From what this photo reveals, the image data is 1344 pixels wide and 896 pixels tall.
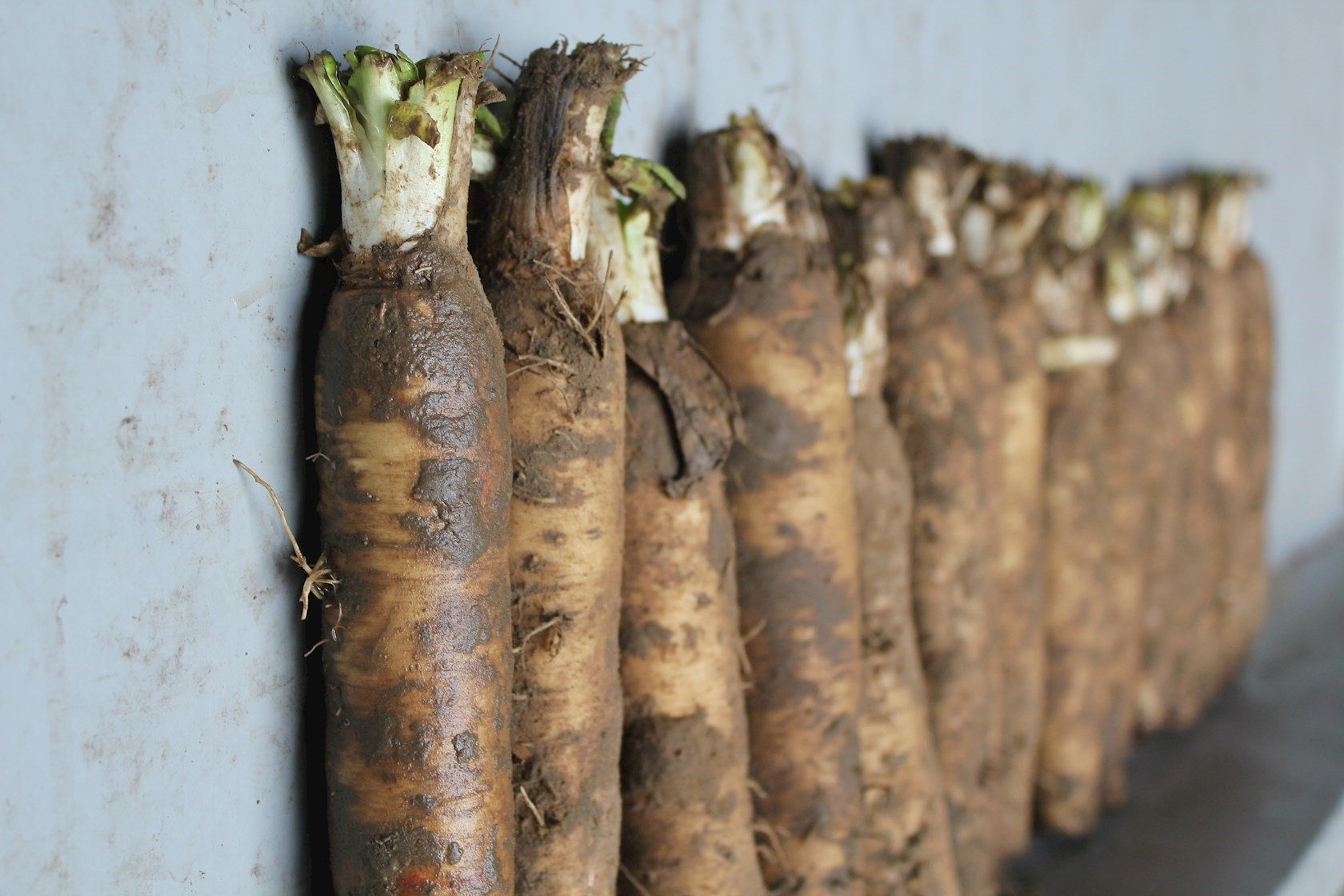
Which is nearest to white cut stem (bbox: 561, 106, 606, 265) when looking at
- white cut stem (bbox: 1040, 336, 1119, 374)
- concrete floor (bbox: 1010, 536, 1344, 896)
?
white cut stem (bbox: 1040, 336, 1119, 374)

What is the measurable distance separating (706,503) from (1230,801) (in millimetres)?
1579

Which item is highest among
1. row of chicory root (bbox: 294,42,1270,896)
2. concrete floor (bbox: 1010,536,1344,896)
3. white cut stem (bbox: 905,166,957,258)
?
white cut stem (bbox: 905,166,957,258)

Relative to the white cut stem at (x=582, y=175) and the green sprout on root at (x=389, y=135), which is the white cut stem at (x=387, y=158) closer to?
the green sprout on root at (x=389, y=135)

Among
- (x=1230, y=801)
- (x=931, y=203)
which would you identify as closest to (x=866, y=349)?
(x=931, y=203)

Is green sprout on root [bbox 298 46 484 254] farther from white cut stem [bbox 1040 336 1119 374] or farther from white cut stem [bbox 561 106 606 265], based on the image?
white cut stem [bbox 1040 336 1119 374]

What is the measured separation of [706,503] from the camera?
4.19 ft

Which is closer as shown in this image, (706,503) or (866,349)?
(706,503)

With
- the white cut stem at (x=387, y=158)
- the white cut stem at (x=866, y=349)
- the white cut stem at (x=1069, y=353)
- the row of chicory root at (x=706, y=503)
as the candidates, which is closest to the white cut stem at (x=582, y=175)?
the row of chicory root at (x=706, y=503)

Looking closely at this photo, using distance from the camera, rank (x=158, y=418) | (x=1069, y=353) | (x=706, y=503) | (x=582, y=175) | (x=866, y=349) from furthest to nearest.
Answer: (x=1069, y=353)
(x=866, y=349)
(x=706, y=503)
(x=582, y=175)
(x=158, y=418)

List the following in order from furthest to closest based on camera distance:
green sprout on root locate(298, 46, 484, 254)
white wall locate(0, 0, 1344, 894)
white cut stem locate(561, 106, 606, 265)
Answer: white cut stem locate(561, 106, 606, 265), green sprout on root locate(298, 46, 484, 254), white wall locate(0, 0, 1344, 894)

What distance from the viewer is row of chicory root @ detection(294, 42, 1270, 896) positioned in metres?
1.01

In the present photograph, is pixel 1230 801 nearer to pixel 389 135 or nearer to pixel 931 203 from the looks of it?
pixel 931 203

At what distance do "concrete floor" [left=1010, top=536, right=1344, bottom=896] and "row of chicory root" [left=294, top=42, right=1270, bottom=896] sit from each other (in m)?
0.09

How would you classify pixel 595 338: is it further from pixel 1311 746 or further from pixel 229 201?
pixel 1311 746
